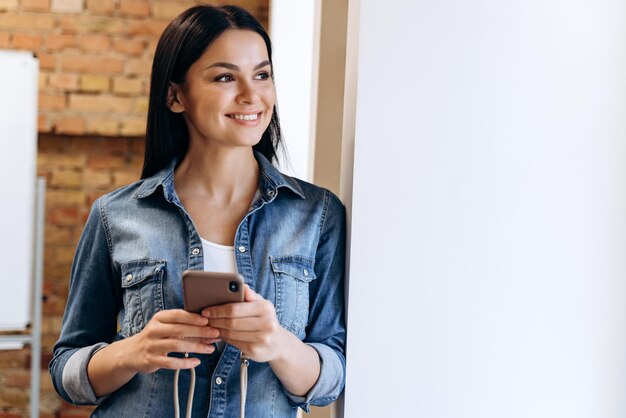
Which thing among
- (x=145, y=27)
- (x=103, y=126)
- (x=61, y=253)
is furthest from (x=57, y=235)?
(x=145, y=27)

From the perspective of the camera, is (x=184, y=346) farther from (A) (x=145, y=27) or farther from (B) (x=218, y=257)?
(A) (x=145, y=27)

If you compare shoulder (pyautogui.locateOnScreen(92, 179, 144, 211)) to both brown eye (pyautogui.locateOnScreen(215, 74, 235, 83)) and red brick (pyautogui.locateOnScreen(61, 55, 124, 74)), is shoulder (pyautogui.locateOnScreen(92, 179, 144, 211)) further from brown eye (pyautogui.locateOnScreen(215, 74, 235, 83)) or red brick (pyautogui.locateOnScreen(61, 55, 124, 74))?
red brick (pyautogui.locateOnScreen(61, 55, 124, 74))

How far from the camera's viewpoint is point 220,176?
1.21 meters

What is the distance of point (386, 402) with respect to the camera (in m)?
1.12

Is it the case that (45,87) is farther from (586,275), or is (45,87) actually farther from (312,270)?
(586,275)

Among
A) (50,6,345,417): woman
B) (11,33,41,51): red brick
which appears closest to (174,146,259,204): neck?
(50,6,345,417): woman

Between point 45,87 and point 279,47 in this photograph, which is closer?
point 279,47

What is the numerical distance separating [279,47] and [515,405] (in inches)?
63.5

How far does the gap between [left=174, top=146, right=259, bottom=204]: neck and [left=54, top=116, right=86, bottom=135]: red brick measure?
1869mm

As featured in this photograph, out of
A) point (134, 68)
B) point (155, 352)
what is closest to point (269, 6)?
point (134, 68)

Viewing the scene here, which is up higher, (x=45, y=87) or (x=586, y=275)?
(x=45, y=87)

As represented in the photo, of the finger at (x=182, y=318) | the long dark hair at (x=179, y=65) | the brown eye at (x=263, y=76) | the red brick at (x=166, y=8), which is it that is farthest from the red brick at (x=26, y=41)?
the finger at (x=182, y=318)

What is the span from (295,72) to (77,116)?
3.53 feet

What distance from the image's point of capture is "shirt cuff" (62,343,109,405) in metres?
1.16
